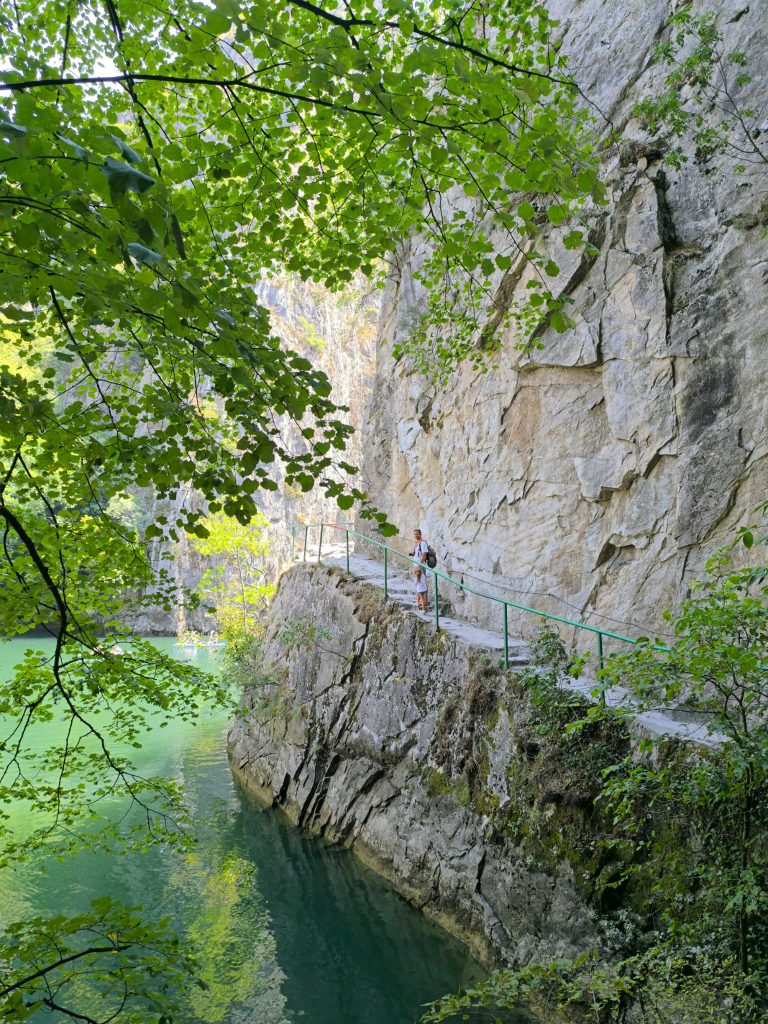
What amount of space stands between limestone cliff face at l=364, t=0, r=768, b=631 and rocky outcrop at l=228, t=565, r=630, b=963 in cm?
185

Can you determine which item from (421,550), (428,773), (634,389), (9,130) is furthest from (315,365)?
(9,130)

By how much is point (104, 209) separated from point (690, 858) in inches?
212

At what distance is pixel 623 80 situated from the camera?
9086 millimetres

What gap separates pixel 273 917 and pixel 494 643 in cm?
423

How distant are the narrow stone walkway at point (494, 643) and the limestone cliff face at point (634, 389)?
0.96m

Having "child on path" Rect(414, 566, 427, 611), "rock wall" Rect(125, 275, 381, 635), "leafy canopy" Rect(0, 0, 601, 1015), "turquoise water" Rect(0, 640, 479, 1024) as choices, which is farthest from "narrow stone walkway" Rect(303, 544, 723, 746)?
"rock wall" Rect(125, 275, 381, 635)

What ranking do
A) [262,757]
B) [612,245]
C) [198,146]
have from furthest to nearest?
[262,757], [612,245], [198,146]

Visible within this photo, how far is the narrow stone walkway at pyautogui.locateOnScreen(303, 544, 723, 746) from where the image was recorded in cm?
584

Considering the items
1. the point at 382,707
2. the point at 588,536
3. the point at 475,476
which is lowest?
the point at 382,707

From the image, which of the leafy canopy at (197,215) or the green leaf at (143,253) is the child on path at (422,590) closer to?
the leafy canopy at (197,215)

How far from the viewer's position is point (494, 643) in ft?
29.0

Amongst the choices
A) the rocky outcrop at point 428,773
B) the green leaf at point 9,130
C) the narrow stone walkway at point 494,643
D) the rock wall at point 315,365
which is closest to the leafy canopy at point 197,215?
the green leaf at point 9,130

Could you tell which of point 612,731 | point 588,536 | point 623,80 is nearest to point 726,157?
point 623,80

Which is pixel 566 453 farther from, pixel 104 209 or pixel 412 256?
pixel 104 209
